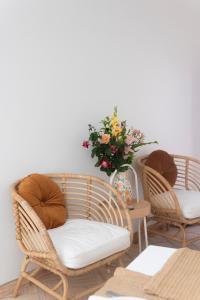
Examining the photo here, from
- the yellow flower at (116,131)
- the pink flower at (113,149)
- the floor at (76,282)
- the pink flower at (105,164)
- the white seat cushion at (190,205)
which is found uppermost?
the yellow flower at (116,131)

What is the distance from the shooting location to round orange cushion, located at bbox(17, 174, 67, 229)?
2.34 meters

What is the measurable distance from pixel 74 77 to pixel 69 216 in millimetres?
1013

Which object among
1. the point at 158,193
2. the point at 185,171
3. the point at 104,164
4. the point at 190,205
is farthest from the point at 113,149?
the point at 185,171

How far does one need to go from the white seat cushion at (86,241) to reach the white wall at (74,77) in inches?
16.9

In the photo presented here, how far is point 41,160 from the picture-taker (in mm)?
2645

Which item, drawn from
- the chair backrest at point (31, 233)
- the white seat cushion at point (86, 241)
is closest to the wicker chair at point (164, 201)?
the white seat cushion at point (86, 241)

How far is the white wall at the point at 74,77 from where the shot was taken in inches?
96.5

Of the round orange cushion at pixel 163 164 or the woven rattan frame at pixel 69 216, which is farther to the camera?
the round orange cushion at pixel 163 164

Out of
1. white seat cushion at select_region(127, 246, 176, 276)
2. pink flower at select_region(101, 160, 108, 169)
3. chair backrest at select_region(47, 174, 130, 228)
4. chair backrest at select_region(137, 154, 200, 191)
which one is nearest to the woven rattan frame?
chair backrest at select_region(47, 174, 130, 228)

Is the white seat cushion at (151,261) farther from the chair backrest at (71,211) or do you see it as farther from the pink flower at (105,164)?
the pink flower at (105,164)

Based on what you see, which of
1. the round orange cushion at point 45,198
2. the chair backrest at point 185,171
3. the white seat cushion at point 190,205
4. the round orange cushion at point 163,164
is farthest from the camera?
the chair backrest at point 185,171

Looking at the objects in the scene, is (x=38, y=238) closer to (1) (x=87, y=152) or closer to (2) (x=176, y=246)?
(1) (x=87, y=152)

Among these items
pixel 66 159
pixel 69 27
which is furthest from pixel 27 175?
pixel 69 27

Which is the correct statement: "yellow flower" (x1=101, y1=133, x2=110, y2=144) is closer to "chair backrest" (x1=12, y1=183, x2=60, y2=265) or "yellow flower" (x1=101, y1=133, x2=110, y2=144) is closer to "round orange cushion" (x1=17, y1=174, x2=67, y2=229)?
"round orange cushion" (x1=17, y1=174, x2=67, y2=229)
